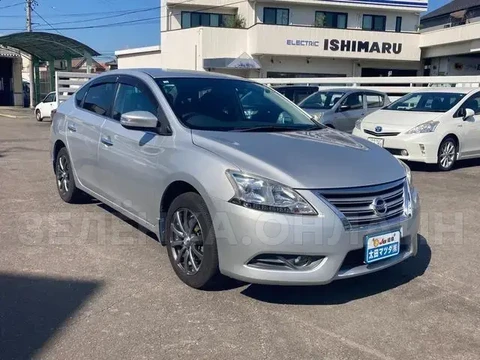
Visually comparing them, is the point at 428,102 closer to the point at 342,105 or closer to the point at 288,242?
the point at 342,105

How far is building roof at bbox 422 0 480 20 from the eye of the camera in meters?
37.7

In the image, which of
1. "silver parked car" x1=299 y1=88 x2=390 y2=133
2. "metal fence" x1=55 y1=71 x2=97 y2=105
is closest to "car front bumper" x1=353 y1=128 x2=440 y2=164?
"silver parked car" x1=299 y1=88 x2=390 y2=133

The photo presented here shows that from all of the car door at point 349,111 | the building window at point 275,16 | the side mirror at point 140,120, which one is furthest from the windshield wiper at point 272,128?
the building window at point 275,16

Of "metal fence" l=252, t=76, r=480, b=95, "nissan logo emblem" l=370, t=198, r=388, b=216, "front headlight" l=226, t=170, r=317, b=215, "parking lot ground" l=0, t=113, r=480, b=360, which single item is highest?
"metal fence" l=252, t=76, r=480, b=95

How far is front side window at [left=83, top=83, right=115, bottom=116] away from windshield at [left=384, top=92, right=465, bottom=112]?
21.8 feet

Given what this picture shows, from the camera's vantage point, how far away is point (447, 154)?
9.10m

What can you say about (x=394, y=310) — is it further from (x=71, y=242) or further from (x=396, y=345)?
(x=71, y=242)

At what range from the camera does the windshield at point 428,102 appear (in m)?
9.45

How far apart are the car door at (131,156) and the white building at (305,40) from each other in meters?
23.6

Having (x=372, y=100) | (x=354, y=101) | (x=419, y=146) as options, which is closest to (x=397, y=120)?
(x=419, y=146)

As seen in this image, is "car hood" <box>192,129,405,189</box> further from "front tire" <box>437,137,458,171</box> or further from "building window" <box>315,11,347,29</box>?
"building window" <box>315,11,347,29</box>

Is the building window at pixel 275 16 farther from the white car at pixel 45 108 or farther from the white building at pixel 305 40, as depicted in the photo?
the white car at pixel 45 108

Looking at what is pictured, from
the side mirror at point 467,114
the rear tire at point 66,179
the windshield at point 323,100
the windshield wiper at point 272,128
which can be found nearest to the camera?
the windshield wiper at point 272,128

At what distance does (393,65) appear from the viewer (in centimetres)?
3259
